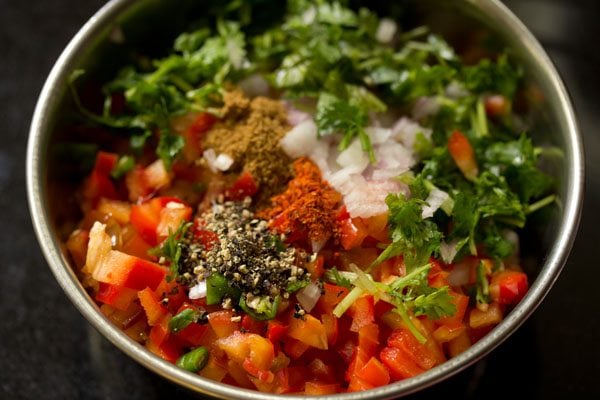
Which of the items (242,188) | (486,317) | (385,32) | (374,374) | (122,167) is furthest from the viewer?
(385,32)

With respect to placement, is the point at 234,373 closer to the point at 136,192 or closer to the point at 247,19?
the point at 136,192

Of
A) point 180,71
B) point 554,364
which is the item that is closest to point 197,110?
point 180,71

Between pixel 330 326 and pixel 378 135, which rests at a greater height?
pixel 378 135

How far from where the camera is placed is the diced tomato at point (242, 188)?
154cm

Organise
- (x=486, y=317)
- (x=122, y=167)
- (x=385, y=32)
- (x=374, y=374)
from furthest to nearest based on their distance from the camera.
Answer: (x=385, y=32)
(x=122, y=167)
(x=486, y=317)
(x=374, y=374)

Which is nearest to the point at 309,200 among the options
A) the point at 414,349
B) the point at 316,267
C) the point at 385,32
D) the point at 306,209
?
the point at 306,209

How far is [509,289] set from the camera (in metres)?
1.46

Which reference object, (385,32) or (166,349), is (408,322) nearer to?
(166,349)

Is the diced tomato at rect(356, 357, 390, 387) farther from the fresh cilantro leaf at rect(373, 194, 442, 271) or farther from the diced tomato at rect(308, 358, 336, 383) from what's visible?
the fresh cilantro leaf at rect(373, 194, 442, 271)

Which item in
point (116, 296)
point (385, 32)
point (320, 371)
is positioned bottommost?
point (320, 371)

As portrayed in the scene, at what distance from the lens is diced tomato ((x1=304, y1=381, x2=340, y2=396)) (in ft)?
4.45

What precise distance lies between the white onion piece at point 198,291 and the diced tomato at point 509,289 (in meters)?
0.57

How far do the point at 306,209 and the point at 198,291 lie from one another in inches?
10.2

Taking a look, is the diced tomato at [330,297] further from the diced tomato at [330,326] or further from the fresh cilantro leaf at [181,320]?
the fresh cilantro leaf at [181,320]
